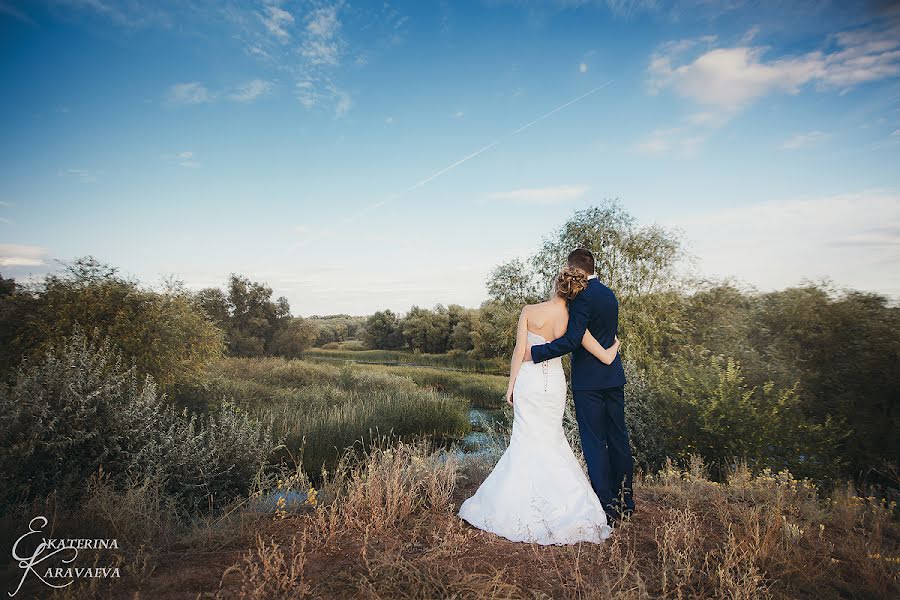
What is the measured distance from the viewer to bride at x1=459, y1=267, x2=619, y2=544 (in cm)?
422

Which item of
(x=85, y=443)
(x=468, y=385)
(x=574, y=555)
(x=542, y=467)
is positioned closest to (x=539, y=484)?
(x=542, y=467)

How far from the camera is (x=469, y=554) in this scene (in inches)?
154

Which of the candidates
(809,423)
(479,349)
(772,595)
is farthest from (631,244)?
(479,349)

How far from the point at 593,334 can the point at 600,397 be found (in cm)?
65

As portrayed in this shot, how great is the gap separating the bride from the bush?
13.8ft

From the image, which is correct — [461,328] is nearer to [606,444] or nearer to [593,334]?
[606,444]

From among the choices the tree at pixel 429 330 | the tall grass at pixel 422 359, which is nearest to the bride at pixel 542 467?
the tall grass at pixel 422 359

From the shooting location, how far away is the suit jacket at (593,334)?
445 cm

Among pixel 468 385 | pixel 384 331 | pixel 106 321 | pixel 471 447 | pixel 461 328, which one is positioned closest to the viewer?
pixel 106 321

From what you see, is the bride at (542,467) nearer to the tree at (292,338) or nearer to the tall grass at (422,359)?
the tall grass at (422,359)

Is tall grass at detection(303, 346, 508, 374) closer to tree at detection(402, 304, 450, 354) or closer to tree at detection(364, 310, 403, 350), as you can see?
tree at detection(402, 304, 450, 354)

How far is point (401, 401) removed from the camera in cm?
1568

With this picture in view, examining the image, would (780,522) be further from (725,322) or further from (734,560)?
(725,322)

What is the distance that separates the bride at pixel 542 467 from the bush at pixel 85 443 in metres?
4.22
